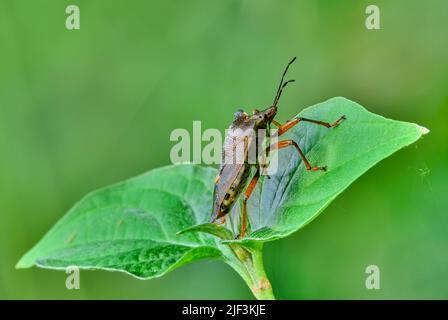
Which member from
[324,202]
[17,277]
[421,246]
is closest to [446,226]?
[421,246]

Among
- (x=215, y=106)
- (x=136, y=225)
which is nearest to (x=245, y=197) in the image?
(x=136, y=225)

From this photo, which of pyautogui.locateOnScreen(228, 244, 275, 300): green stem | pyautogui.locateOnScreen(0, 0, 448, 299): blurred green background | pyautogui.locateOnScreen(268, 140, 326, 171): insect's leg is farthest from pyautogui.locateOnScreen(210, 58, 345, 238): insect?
pyautogui.locateOnScreen(0, 0, 448, 299): blurred green background

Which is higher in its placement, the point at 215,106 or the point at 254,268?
the point at 215,106

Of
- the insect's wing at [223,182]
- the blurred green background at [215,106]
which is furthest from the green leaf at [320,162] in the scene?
the blurred green background at [215,106]

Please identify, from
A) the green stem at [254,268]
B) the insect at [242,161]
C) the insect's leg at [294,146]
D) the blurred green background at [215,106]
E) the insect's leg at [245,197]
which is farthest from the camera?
the blurred green background at [215,106]

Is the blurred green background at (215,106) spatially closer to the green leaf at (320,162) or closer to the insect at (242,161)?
the insect at (242,161)

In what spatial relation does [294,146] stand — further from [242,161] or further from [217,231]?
[217,231]

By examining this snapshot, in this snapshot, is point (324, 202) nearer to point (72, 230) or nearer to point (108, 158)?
point (72, 230)
